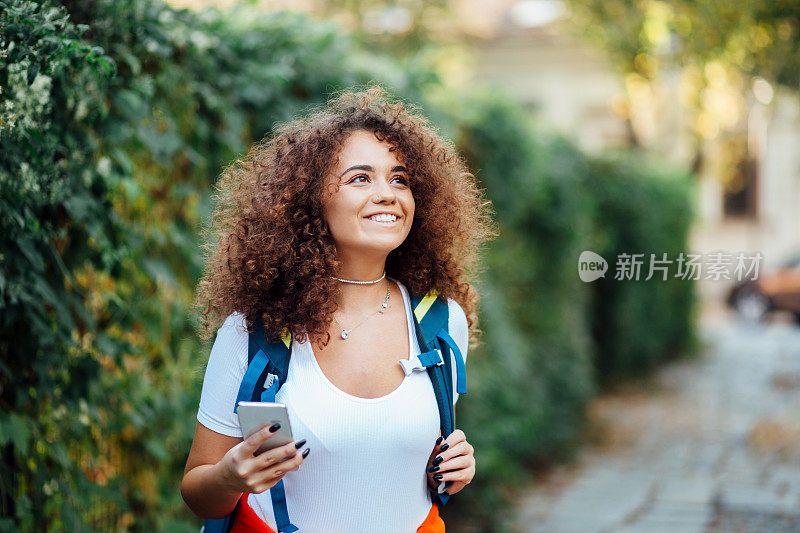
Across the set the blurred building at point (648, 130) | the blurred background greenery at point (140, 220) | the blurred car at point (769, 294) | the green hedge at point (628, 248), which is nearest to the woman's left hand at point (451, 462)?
the blurred background greenery at point (140, 220)

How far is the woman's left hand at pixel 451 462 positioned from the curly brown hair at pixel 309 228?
39cm

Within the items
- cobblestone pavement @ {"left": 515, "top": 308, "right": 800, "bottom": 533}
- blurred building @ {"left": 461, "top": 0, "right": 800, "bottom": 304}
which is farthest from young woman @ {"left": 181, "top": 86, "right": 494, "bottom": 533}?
blurred building @ {"left": 461, "top": 0, "right": 800, "bottom": 304}

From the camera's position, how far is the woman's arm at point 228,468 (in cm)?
169

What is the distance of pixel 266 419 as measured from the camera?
1.66 metres

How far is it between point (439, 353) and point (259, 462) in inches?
20.6

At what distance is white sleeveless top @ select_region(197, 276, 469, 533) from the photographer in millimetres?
1837

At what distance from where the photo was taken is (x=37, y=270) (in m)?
2.40

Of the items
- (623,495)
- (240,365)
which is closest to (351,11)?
(623,495)

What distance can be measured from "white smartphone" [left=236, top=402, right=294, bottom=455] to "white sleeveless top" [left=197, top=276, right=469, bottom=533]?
0.14m

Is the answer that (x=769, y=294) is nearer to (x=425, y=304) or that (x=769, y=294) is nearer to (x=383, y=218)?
(x=425, y=304)

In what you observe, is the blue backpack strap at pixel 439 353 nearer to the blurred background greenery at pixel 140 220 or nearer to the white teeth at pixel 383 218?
the white teeth at pixel 383 218

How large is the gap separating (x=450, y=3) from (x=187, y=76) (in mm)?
18893

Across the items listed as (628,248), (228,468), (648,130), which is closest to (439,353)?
(228,468)

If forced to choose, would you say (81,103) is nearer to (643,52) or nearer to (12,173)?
(12,173)
